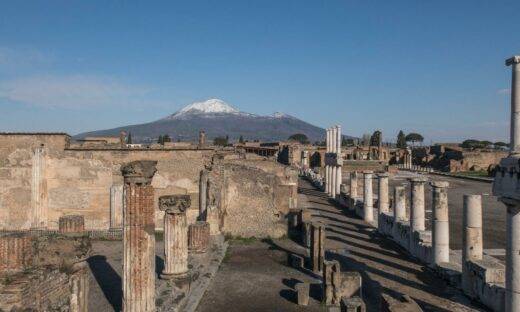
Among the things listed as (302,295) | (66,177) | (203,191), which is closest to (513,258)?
(302,295)

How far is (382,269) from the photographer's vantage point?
13000 millimetres

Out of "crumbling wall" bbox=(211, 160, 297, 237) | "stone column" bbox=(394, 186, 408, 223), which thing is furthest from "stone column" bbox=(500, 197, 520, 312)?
"crumbling wall" bbox=(211, 160, 297, 237)

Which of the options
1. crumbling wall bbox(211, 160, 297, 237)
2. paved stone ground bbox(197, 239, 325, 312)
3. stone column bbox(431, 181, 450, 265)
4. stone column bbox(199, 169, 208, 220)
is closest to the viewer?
paved stone ground bbox(197, 239, 325, 312)

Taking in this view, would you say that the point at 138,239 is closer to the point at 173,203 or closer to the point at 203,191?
the point at 173,203

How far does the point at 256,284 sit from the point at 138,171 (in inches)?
201

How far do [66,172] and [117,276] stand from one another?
851 cm

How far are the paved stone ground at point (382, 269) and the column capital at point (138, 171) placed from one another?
5.67 meters

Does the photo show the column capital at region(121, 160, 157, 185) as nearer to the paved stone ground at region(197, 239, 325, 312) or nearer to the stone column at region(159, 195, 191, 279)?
the stone column at region(159, 195, 191, 279)

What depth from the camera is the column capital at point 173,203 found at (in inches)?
436

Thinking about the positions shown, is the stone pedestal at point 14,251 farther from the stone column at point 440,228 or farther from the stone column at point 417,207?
Answer: the stone column at point 417,207

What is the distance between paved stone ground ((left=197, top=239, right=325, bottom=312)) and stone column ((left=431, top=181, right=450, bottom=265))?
3754mm

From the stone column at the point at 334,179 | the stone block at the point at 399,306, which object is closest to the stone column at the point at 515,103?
the stone block at the point at 399,306

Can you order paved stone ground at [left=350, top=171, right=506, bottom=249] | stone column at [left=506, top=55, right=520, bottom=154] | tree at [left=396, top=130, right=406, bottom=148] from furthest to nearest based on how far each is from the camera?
tree at [left=396, top=130, right=406, bottom=148] < paved stone ground at [left=350, top=171, right=506, bottom=249] < stone column at [left=506, top=55, right=520, bottom=154]

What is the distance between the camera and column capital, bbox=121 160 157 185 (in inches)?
336
